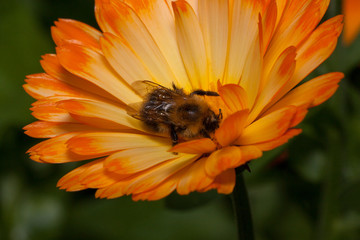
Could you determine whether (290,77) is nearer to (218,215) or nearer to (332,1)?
(332,1)

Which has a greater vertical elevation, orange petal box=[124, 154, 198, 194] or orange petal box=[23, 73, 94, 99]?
orange petal box=[23, 73, 94, 99]

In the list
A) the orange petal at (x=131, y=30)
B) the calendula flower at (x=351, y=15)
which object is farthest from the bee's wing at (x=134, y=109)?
the calendula flower at (x=351, y=15)

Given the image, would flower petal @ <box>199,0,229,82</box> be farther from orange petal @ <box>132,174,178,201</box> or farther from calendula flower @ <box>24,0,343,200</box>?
orange petal @ <box>132,174,178,201</box>

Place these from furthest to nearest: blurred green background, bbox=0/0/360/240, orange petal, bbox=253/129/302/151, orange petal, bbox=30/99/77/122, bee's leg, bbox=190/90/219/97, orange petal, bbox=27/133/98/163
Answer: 1. blurred green background, bbox=0/0/360/240
2. bee's leg, bbox=190/90/219/97
3. orange petal, bbox=30/99/77/122
4. orange petal, bbox=27/133/98/163
5. orange petal, bbox=253/129/302/151

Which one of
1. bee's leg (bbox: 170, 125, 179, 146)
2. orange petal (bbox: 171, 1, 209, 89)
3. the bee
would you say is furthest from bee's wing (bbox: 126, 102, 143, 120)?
orange petal (bbox: 171, 1, 209, 89)

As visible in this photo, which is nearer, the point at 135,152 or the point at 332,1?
the point at 135,152

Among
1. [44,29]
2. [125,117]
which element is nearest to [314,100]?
→ [125,117]
